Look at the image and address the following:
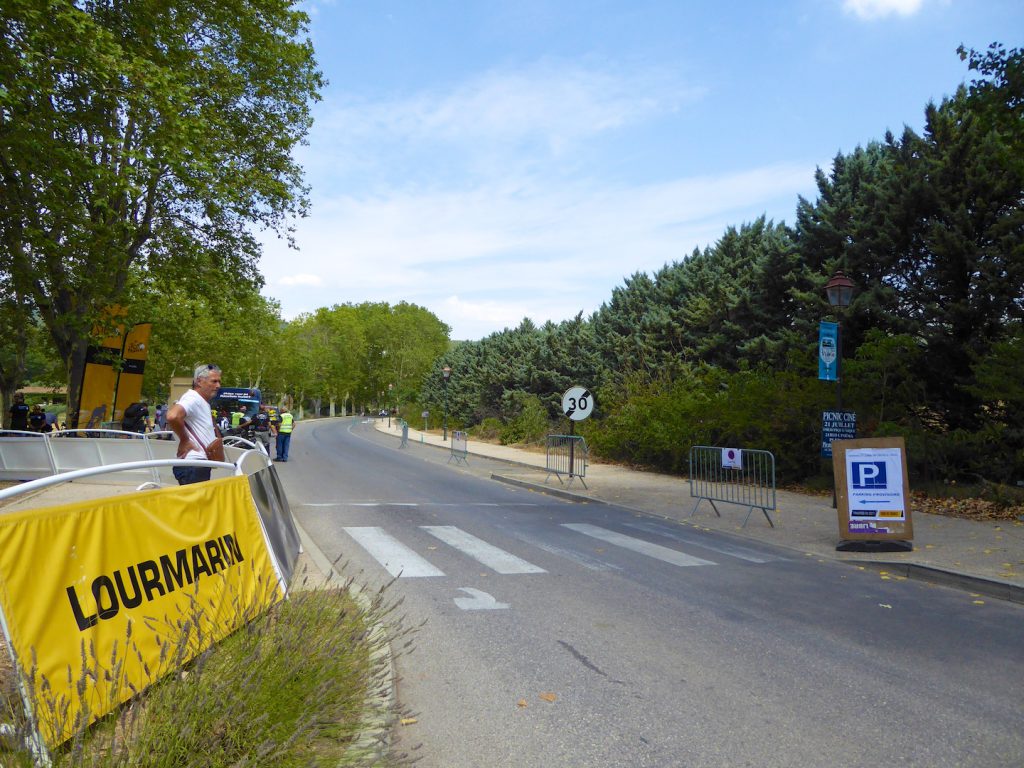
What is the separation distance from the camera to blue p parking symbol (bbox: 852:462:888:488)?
9438mm

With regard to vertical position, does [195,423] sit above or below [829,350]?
below

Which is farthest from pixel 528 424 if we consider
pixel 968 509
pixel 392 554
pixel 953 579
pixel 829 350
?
pixel 953 579

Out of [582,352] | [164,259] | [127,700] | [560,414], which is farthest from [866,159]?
[127,700]

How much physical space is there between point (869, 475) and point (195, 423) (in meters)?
8.13

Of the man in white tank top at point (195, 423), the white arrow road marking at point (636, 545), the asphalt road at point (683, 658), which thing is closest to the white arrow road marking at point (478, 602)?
the asphalt road at point (683, 658)

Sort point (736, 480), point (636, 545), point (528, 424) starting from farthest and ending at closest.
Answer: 1. point (528, 424)
2. point (736, 480)
3. point (636, 545)

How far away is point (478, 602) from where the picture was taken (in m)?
6.72

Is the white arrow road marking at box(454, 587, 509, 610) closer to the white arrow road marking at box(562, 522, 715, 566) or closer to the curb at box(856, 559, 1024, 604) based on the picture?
the white arrow road marking at box(562, 522, 715, 566)

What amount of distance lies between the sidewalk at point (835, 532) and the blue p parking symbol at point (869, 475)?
2.87 feet

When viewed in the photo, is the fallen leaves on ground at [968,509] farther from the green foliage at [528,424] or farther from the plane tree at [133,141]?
the green foliage at [528,424]

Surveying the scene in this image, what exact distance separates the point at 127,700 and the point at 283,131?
2123 cm

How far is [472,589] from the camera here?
7211mm

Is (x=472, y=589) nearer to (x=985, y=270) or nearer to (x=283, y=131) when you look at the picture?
(x=985, y=270)

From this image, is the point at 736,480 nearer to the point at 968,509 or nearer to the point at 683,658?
the point at 968,509
